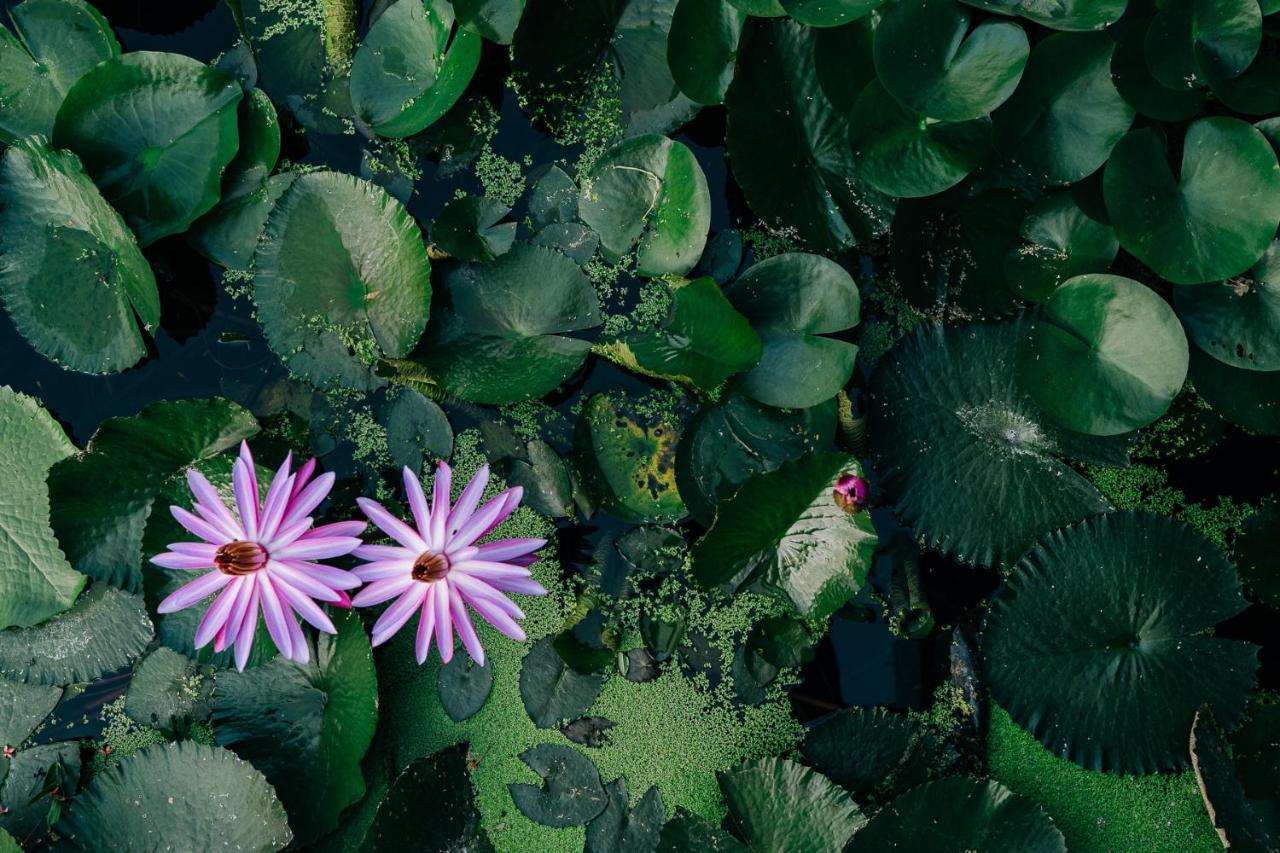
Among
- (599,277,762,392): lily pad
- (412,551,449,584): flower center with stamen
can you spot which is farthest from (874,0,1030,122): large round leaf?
(412,551,449,584): flower center with stamen

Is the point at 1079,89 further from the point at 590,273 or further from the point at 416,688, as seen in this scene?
the point at 416,688

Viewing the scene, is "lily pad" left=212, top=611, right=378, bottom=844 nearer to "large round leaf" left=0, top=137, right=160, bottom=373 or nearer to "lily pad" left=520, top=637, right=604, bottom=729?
"lily pad" left=520, top=637, right=604, bottom=729

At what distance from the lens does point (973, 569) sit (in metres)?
2.04

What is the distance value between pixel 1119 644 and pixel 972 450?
500mm

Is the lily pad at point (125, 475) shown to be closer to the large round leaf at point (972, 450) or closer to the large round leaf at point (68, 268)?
the large round leaf at point (68, 268)

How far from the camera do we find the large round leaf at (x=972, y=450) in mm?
1894

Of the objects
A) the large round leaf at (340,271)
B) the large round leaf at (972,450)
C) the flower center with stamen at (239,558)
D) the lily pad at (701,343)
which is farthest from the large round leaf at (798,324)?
the flower center with stamen at (239,558)

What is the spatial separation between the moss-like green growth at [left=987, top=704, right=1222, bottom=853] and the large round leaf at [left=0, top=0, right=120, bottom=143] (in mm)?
2584

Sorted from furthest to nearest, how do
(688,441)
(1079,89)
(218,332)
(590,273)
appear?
(218,332) → (590,273) → (688,441) → (1079,89)

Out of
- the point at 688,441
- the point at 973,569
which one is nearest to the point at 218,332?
the point at 688,441

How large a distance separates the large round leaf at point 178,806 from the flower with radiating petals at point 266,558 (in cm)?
41

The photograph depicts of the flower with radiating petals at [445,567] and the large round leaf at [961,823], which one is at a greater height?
the flower with radiating petals at [445,567]

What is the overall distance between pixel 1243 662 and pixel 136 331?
2.50m

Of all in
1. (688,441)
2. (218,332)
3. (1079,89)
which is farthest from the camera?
(218,332)
